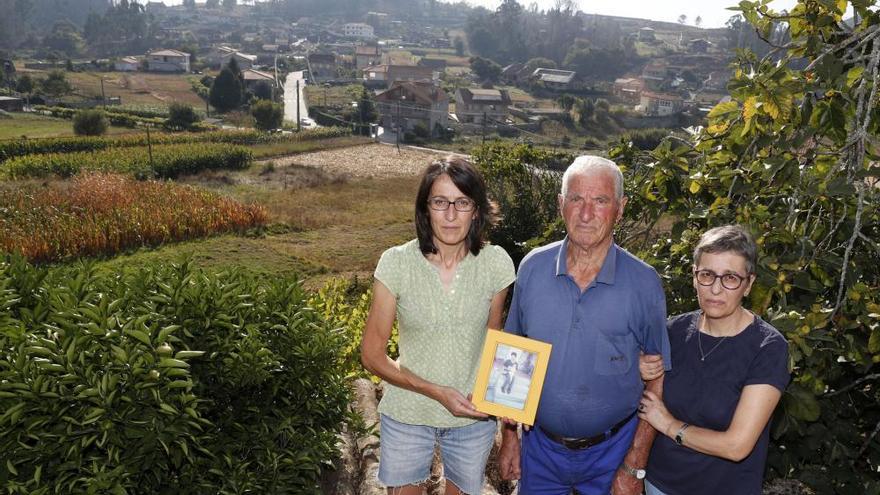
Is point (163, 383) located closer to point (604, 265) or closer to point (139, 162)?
point (604, 265)

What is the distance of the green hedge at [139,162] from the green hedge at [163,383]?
24.9 m

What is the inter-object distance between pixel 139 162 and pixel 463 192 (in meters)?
28.9

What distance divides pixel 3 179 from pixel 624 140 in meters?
26.2

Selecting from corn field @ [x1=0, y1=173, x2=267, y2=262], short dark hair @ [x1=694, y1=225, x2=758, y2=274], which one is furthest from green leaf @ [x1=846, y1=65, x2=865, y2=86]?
corn field @ [x1=0, y1=173, x2=267, y2=262]

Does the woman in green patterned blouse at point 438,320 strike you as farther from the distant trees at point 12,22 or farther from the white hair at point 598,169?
the distant trees at point 12,22

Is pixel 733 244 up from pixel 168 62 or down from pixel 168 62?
up

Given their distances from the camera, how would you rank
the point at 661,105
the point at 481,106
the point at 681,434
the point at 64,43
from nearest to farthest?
1. the point at 681,434
2. the point at 481,106
3. the point at 661,105
4. the point at 64,43

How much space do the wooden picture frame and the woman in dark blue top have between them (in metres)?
0.47

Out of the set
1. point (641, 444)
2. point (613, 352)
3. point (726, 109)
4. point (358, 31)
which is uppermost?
point (358, 31)

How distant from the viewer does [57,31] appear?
409 ft

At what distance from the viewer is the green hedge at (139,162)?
2506 cm

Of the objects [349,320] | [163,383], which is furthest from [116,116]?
[163,383]

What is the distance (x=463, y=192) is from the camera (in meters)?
2.57

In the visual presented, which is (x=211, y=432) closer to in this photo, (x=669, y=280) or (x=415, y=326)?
(x=415, y=326)
